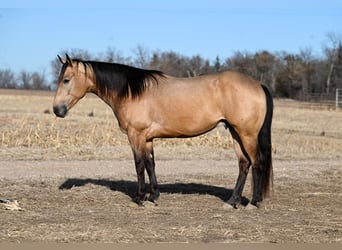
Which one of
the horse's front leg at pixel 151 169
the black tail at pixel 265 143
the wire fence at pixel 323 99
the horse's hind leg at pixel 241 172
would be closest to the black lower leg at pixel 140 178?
the horse's front leg at pixel 151 169

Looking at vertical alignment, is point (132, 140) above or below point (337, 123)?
above

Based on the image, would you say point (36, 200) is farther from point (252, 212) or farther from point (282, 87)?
point (282, 87)

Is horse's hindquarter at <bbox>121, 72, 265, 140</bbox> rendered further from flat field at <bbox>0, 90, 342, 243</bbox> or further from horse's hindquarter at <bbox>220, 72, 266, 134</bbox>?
flat field at <bbox>0, 90, 342, 243</bbox>

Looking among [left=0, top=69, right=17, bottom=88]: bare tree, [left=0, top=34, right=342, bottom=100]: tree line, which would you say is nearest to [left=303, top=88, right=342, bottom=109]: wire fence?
[left=0, top=34, right=342, bottom=100]: tree line

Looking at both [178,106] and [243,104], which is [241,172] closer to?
[243,104]

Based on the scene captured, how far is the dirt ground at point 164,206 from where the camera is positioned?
724cm

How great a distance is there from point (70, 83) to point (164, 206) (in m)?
2.64

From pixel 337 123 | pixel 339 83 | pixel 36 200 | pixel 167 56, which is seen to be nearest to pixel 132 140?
pixel 36 200

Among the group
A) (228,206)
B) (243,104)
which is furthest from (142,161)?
(243,104)

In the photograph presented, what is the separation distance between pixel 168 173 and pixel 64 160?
11.0ft

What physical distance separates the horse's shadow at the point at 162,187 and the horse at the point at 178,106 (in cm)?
111

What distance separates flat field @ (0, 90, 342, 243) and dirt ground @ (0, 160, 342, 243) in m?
0.01

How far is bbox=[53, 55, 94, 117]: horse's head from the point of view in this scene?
398 inches

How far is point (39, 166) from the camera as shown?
47.6 ft
